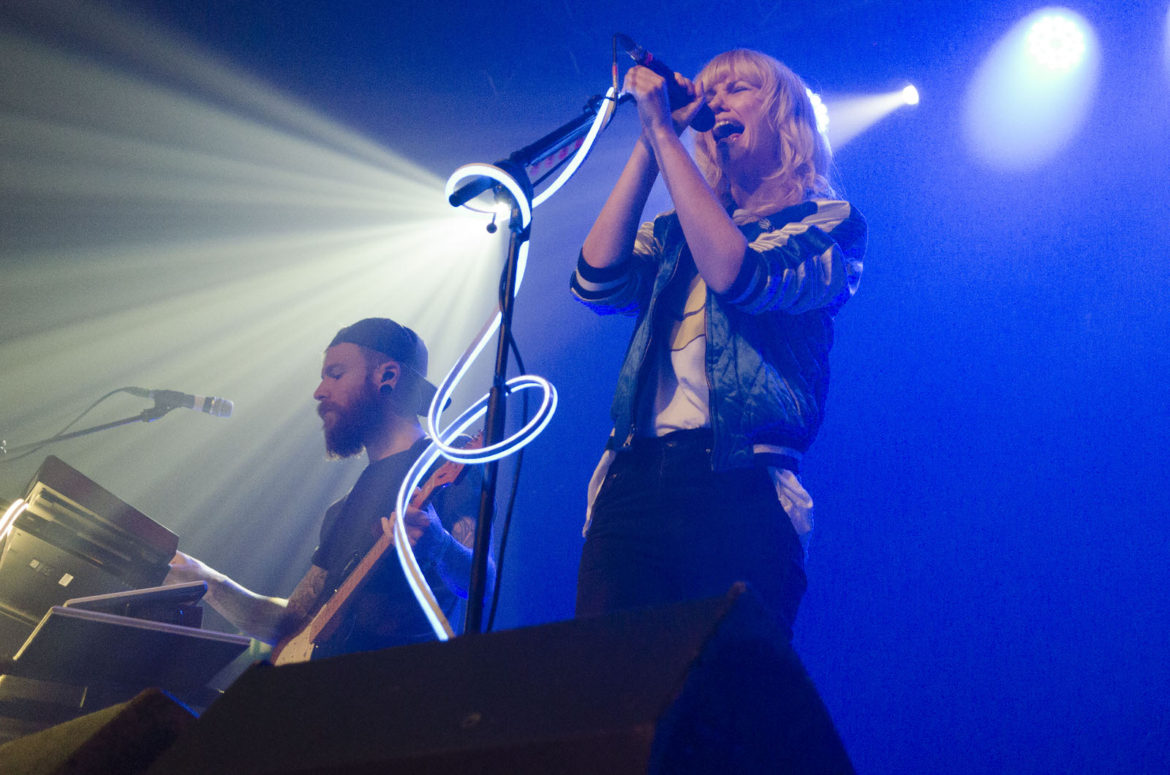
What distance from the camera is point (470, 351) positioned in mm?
1265

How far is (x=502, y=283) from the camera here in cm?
110

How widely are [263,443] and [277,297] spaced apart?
93 centimetres

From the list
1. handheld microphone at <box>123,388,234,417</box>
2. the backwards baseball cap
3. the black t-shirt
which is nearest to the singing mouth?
the black t-shirt

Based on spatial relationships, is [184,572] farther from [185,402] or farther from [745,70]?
[745,70]

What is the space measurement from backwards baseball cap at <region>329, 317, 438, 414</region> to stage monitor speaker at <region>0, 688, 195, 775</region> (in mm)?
2297

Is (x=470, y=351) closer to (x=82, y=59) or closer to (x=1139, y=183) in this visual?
(x=1139, y=183)

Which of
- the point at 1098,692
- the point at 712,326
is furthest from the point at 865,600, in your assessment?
the point at 712,326

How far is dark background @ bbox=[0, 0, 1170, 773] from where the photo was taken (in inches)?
83.6

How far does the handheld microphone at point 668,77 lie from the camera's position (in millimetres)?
1280

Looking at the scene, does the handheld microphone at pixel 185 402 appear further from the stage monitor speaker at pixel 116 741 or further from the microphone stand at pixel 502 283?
the stage monitor speaker at pixel 116 741

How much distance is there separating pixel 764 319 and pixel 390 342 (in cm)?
204

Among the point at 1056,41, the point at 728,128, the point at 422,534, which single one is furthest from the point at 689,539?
the point at 1056,41

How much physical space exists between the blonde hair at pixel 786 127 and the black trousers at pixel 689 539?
661 mm

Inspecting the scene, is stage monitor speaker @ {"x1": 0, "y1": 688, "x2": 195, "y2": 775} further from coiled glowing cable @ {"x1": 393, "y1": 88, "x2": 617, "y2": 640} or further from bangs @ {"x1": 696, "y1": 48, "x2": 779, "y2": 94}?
bangs @ {"x1": 696, "y1": 48, "x2": 779, "y2": 94}
